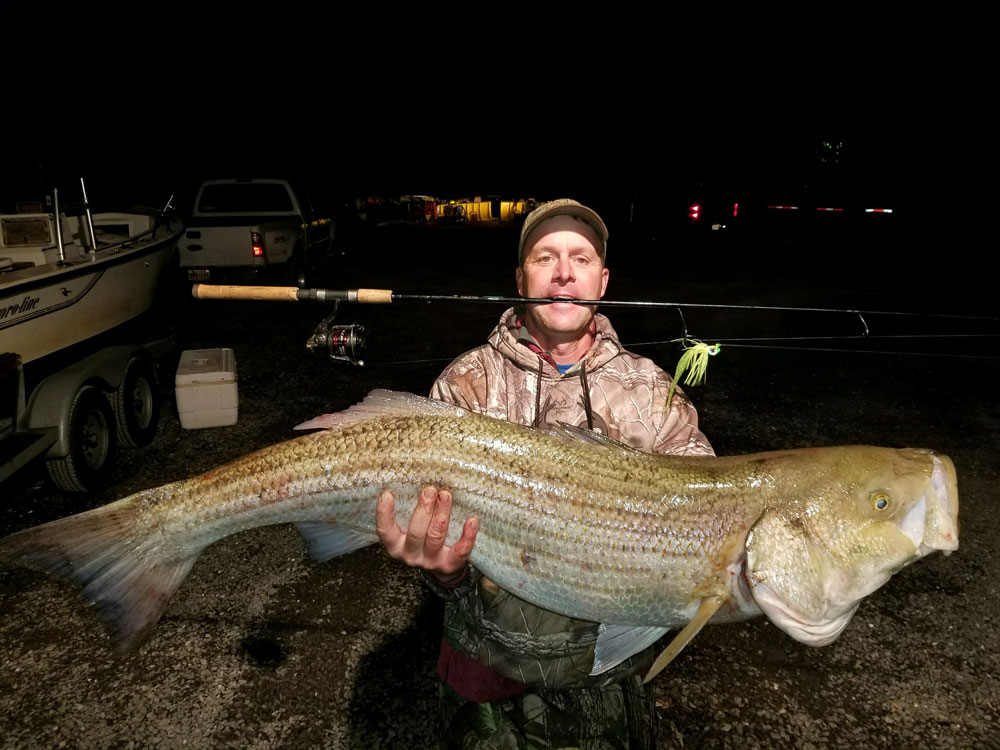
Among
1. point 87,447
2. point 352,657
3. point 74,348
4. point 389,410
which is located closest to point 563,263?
point 389,410

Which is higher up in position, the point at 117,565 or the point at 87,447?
the point at 117,565

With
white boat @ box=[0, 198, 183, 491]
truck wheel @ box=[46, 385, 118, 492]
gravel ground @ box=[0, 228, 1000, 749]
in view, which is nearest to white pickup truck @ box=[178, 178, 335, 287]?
white boat @ box=[0, 198, 183, 491]

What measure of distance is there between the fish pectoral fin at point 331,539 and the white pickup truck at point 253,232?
7.04 m

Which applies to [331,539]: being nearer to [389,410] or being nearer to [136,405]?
[389,410]

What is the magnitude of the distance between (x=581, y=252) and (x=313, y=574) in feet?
9.03

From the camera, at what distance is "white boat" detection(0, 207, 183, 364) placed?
4.29 m

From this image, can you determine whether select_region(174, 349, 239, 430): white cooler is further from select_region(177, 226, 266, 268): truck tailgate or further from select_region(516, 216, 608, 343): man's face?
select_region(177, 226, 266, 268): truck tailgate

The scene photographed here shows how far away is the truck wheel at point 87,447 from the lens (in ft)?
14.8

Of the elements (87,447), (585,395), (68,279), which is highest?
(68,279)

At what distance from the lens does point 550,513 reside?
217 centimetres

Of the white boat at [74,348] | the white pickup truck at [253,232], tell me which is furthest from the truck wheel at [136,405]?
the white pickup truck at [253,232]

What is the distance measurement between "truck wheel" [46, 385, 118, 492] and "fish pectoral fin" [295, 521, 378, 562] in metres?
3.29

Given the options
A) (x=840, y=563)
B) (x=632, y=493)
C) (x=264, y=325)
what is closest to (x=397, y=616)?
(x=632, y=493)

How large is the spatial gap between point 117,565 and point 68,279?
369cm
